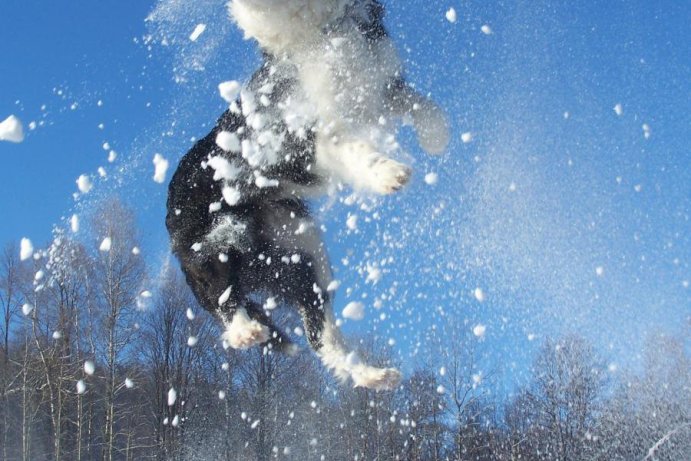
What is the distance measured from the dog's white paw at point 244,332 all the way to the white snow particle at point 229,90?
4.68ft

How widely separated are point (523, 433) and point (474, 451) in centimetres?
189

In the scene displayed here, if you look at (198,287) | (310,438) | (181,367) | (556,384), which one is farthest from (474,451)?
(198,287)

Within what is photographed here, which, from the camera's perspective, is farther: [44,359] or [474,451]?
[474,451]

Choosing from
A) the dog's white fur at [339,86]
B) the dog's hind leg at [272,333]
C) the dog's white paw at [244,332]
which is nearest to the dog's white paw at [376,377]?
the dog's white fur at [339,86]

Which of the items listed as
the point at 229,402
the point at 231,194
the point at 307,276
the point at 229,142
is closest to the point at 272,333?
the point at 307,276

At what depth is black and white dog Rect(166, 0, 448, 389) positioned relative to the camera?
4652mm

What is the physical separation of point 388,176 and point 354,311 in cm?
108

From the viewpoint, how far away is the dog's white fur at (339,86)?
4.66m

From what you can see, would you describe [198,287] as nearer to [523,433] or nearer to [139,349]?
[139,349]

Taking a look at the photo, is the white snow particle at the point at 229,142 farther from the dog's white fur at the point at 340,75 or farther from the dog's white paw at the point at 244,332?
the dog's white paw at the point at 244,332

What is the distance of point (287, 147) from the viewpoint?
473cm

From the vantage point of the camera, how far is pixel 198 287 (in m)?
5.17

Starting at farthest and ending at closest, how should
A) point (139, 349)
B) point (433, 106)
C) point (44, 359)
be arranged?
1. point (139, 349)
2. point (44, 359)
3. point (433, 106)

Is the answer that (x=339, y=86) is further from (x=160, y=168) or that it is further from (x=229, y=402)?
(x=229, y=402)
